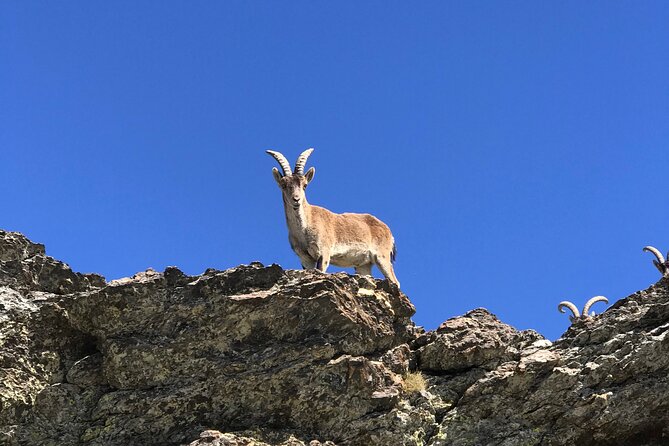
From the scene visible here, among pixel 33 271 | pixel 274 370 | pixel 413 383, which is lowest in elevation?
pixel 413 383

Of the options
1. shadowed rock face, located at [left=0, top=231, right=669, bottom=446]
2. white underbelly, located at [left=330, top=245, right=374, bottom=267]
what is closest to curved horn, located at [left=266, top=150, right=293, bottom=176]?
white underbelly, located at [left=330, top=245, right=374, bottom=267]

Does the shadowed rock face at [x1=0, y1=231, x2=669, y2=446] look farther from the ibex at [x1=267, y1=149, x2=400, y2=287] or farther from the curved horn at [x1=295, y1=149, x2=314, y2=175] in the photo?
the curved horn at [x1=295, y1=149, x2=314, y2=175]

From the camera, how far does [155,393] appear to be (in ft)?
34.2

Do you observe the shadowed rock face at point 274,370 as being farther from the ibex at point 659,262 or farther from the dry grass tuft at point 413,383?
the ibex at point 659,262

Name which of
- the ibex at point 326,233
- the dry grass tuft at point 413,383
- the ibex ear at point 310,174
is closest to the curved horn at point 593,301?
the ibex at point 326,233

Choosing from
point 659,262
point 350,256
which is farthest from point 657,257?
point 350,256

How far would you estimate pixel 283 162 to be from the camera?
16078 mm

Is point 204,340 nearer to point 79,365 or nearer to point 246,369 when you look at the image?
point 246,369

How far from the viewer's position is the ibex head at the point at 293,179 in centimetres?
1540

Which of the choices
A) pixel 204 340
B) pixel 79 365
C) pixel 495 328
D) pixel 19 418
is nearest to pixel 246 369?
pixel 204 340

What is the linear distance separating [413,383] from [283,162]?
6.56 metres

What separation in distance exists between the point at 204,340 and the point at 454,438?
370 centimetres

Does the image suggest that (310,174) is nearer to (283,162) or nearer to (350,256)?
(283,162)

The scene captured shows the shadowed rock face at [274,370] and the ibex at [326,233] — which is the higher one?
the ibex at [326,233]
